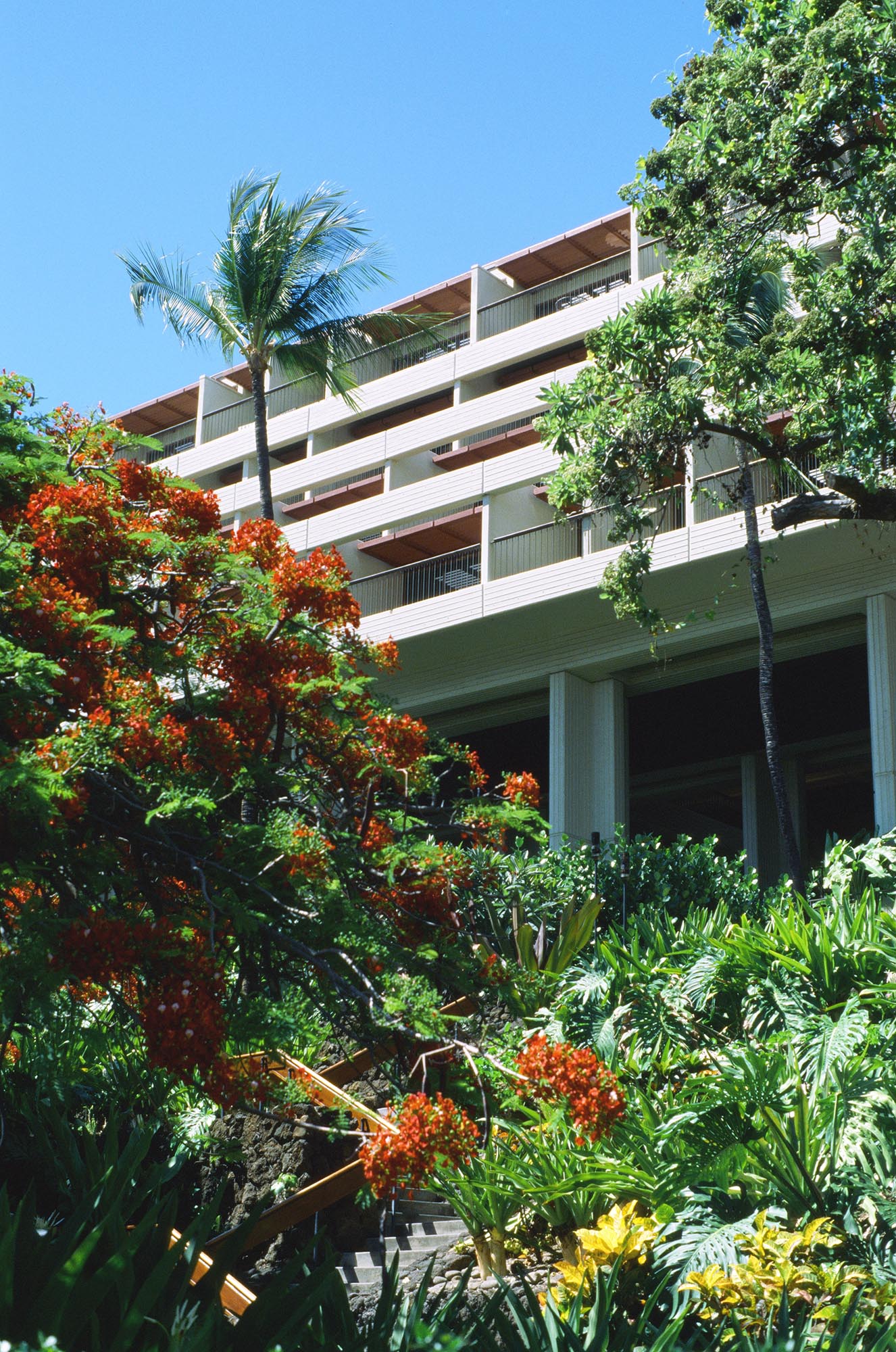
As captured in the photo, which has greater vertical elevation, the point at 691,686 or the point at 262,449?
the point at 262,449

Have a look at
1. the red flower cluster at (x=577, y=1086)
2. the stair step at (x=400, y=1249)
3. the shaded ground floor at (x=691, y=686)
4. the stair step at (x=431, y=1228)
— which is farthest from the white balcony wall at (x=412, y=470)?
the red flower cluster at (x=577, y=1086)

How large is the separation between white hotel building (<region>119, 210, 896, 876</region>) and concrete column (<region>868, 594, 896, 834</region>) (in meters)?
0.03

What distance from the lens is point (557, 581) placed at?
19.7 metres

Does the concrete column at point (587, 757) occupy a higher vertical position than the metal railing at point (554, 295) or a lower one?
lower

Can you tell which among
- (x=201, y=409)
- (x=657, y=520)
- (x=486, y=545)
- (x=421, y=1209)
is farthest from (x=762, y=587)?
(x=201, y=409)

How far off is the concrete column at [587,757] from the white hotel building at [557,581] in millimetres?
39

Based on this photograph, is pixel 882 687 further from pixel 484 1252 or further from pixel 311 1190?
pixel 311 1190

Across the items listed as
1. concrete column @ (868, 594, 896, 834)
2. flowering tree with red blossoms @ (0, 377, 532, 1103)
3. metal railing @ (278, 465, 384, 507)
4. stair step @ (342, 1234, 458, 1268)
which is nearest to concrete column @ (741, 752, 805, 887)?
concrete column @ (868, 594, 896, 834)

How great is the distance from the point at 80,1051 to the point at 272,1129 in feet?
6.53

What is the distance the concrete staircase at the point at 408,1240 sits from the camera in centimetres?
891

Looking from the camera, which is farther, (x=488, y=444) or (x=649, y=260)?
(x=488, y=444)

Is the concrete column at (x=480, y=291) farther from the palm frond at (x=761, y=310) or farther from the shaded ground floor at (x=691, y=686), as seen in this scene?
the palm frond at (x=761, y=310)

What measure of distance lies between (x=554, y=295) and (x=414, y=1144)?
2467 centimetres

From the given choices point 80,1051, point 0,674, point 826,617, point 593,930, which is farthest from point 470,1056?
point 826,617
